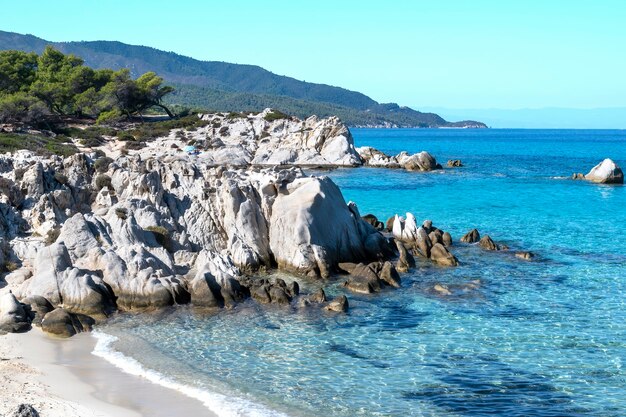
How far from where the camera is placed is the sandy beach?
18250mm

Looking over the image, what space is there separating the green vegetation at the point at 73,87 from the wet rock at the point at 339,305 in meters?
82.8

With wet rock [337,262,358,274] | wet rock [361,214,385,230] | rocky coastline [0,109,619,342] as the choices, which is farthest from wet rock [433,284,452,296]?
wet rock [361,214,385,230]

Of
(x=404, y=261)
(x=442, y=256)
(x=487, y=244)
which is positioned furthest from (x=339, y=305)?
(x=487, y=244)

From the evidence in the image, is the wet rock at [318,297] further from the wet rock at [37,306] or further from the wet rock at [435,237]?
the wet rock at [435,237]

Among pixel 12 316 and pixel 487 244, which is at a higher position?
pixel 487 244

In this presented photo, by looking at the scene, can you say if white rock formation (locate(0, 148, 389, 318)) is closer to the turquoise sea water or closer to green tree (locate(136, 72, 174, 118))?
the turquoise sea water

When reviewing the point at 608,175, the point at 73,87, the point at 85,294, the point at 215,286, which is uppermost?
the point at 73,87

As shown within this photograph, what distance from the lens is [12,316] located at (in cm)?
2522

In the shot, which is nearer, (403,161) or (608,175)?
(608,175)

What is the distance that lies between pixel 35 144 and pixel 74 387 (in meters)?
61.1

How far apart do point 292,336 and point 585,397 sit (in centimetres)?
947

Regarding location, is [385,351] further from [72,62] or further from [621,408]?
[72,62]

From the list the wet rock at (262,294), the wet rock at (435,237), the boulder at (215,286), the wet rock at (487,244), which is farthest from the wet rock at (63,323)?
the wet rock at (487,244)

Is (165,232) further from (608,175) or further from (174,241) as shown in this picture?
(608,175)
